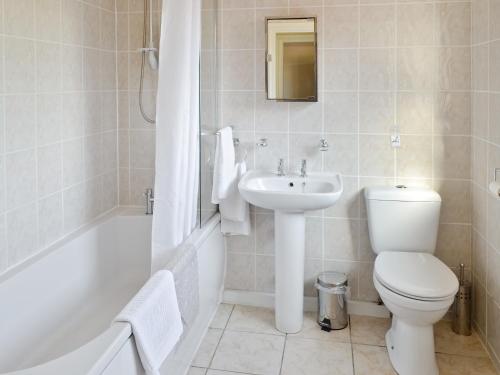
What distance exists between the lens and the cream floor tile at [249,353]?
249cm

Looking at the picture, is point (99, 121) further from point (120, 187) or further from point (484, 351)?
point (484, 351)

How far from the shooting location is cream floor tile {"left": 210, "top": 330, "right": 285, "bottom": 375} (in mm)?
2494

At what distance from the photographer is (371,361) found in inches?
101

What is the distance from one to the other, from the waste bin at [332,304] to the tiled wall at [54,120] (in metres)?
1.41

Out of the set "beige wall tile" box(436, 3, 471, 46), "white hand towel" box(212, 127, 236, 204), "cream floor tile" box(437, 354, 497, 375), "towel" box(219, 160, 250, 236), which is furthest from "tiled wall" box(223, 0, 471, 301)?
"cream floor tile" box(437, 354, 497, 375)

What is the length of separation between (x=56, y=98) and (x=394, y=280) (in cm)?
188

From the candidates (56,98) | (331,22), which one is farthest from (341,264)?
(56,98)

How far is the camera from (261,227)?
10.3 ft

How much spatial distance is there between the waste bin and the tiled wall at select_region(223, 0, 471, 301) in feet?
0.66

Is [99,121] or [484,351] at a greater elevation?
[99,121]

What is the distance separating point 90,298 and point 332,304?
4.42 feet

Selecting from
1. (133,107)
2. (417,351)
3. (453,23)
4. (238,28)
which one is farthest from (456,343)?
(133,107)

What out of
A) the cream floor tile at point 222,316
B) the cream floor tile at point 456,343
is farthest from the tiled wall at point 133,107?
the cream floor tile at point 456,343

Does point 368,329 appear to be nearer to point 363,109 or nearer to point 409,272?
point 409,272
